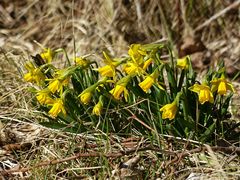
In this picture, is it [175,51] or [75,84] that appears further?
[175,51]

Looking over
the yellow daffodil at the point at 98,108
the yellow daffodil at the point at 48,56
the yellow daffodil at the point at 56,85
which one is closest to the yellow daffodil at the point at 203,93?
the yellow daffodil at the point at 98,108

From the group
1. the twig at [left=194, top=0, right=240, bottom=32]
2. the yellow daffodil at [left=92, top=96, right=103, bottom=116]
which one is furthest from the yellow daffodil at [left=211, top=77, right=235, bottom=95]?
the twig at [left=194, top=0, right=240, bottom=32]

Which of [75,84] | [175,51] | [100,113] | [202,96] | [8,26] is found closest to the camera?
[202,96]

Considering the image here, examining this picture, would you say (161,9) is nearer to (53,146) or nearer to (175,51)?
(175,51)

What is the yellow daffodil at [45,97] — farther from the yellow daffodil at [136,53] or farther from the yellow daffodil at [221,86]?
the yellow daffodil at [221,86]

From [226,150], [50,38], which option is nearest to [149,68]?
[226,150]

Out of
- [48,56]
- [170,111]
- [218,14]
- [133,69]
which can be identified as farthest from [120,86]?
[218,14]
